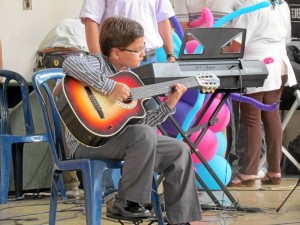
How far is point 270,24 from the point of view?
4840 mm

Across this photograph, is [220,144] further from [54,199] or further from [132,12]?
[54,199]

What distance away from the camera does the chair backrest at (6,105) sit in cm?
426

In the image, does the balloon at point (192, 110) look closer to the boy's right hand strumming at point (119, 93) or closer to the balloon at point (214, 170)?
the balloon at point (214, 170)

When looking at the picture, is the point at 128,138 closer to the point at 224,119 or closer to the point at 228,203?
the point at 228,203

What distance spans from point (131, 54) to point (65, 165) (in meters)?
0.54

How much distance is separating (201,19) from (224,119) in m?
0.66

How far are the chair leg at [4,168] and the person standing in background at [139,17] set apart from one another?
3.09 feet

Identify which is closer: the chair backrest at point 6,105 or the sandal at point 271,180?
the chair backrest at point 6,105

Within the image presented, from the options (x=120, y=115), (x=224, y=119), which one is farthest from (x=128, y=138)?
(x=224, y=119)

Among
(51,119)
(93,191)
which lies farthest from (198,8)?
(93,191)

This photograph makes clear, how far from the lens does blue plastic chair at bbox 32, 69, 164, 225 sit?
8.63 ft

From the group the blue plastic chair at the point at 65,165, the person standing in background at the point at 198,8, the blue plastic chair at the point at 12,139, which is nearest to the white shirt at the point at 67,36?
the blue plastic chair at the point at 12,139

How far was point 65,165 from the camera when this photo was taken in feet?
9.02

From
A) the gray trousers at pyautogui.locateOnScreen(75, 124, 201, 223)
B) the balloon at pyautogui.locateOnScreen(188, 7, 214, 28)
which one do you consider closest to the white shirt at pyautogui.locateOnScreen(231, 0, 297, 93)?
the balloon at pyautogui.locateOnScreen(188, 7, 214, 28)
